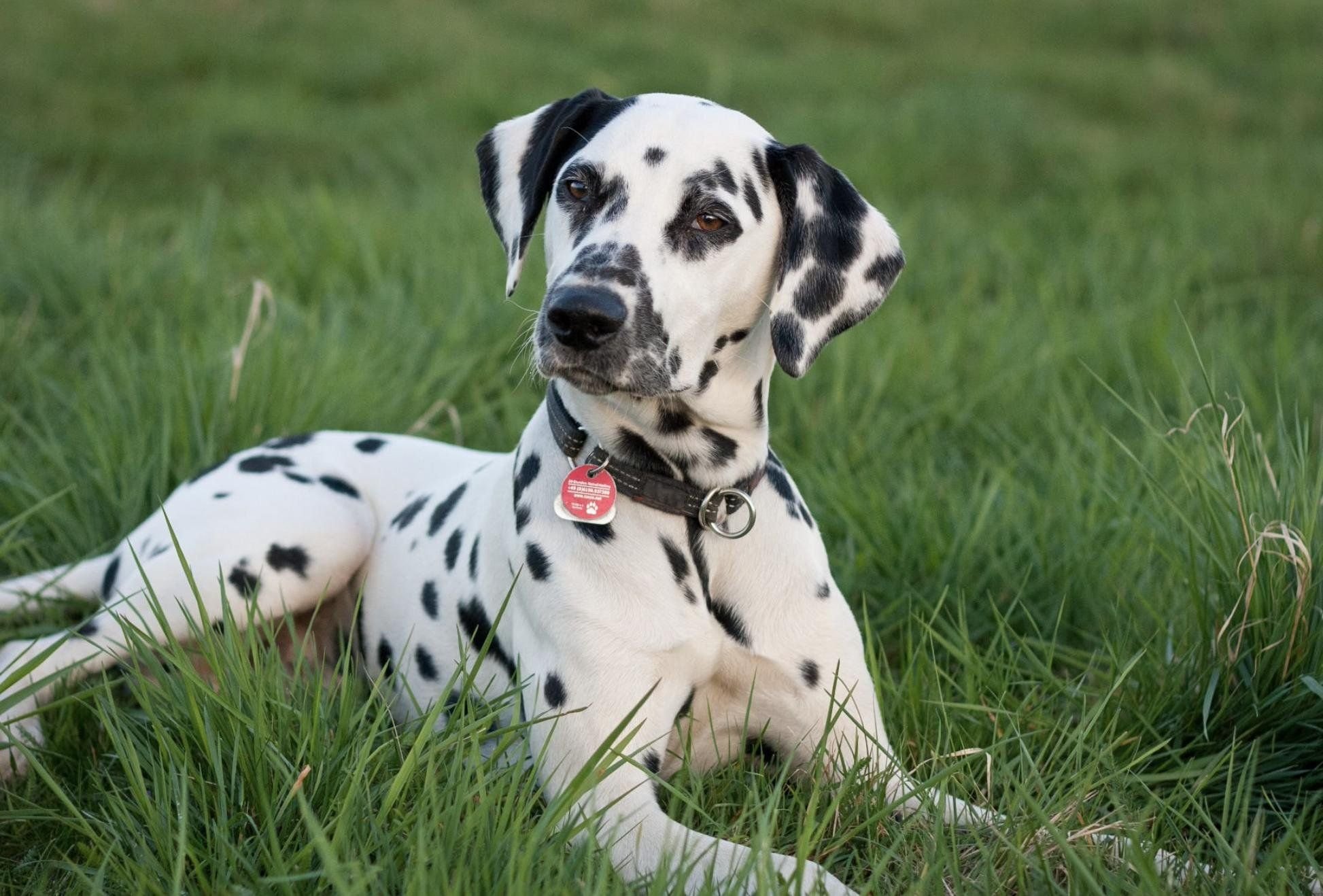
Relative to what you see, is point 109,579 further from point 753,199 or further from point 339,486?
point 753,199

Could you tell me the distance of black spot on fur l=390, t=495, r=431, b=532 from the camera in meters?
3.45

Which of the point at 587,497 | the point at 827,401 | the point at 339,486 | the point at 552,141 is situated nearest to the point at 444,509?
the point at 339,486

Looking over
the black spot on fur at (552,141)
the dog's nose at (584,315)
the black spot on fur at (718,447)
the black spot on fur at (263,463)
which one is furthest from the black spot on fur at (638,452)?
the black spot on fur at (263,463)

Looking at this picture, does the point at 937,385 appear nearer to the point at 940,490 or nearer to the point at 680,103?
the point at 940,490

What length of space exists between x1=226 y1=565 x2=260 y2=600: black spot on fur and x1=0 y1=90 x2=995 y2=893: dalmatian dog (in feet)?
0.76

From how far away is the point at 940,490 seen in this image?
4.12 meters

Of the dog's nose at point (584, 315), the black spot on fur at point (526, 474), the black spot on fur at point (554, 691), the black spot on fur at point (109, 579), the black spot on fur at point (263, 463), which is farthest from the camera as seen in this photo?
the black spot on fur at point (263, 463)

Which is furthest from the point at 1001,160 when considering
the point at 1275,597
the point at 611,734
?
the point at 611,734

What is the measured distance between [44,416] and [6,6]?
8426 mm

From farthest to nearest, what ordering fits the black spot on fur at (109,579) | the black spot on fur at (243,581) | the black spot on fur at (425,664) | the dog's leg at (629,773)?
the black spot on fur at (109,579) < the black spot on fur at (243,581) < the black spot on fur at (425,664) < the dog's leg at (629,773)

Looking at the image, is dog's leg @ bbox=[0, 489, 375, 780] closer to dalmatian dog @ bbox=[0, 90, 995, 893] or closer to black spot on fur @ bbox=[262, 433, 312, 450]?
dalmatian dog @ bbox=[0, 90, 995, 893]

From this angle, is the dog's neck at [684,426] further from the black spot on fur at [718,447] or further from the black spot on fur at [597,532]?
the black spot on fur at [597,532]

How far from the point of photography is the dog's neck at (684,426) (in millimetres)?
2734

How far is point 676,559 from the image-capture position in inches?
107
